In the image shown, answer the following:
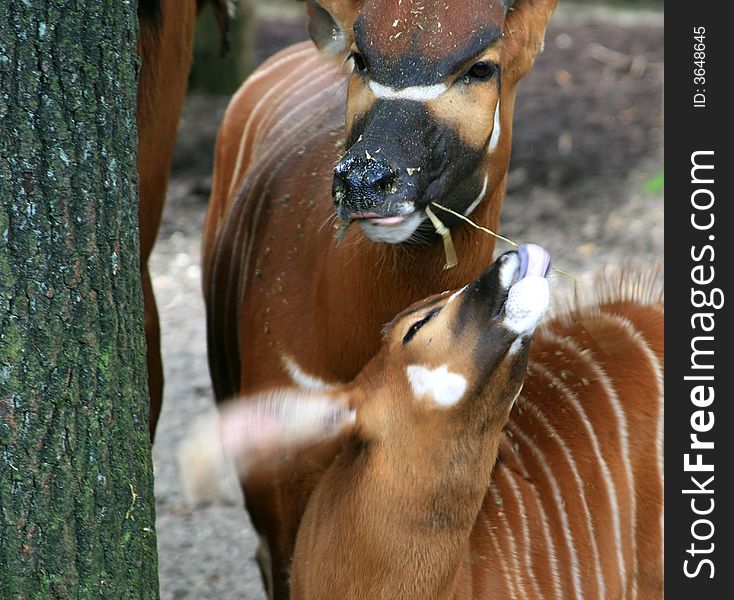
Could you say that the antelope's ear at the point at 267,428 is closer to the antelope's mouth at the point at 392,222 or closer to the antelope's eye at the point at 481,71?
the antelope's mouth at the point at 392,222

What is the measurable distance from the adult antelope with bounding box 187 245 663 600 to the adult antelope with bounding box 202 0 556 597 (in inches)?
9.8

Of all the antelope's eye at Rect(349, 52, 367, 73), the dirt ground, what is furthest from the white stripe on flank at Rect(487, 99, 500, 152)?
the dirt ground

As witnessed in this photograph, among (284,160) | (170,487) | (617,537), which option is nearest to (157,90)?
(284,160)

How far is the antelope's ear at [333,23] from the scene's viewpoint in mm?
3197

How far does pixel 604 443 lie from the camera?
333cm

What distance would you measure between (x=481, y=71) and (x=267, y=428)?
1.06 m

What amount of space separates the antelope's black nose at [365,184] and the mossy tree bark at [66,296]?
497 mm

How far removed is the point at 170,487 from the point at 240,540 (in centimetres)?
50

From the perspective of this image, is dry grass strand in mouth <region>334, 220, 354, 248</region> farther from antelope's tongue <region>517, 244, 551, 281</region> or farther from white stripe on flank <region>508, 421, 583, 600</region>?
white stripe on flank <region>508, 421, 583, 600</region>

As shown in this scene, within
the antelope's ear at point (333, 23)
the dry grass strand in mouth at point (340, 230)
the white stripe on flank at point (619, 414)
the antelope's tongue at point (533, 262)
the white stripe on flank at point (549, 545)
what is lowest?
the white stripe on flank at point (549, 545)

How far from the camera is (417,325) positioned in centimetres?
269

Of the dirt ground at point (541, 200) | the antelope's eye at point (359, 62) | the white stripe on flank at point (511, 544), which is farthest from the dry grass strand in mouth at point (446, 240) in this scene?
the dirt ground at point (541, 200)

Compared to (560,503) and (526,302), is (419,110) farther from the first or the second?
(560,503)

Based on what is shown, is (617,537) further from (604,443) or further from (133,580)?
(133,580)
